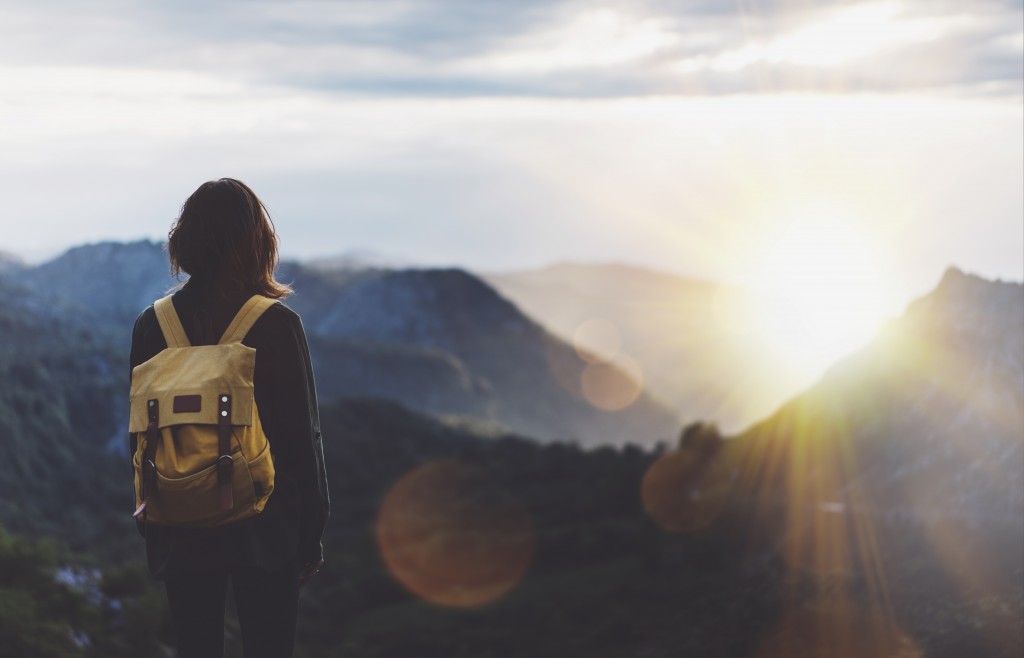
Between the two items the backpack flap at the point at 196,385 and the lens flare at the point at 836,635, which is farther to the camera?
the lens flare at the point at 836,635

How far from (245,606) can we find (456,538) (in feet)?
133

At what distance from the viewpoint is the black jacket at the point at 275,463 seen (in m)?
5.74

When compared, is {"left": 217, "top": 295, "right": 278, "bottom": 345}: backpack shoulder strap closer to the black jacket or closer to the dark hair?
the black jacket

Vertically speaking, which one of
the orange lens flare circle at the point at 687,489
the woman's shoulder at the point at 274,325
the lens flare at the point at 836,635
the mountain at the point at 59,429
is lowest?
the mountain at the point at 59,429

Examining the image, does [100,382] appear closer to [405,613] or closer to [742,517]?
[405,613]

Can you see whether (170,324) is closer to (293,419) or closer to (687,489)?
(293,419)

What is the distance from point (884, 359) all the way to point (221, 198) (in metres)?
13.0

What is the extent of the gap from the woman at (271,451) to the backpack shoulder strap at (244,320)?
35 millimetres

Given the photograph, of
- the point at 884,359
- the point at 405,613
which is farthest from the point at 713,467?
the point at 405,613

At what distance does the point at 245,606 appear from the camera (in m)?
5.90

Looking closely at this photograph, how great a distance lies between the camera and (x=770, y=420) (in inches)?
808

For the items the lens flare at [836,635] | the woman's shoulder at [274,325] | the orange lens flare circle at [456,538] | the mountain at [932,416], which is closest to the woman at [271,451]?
the woman's shoulder at [274,325]

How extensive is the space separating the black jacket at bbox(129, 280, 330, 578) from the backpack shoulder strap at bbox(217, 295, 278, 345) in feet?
0.11

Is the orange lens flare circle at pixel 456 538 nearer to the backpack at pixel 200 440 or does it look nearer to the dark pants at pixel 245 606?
the dark pants at pixel 245 606
